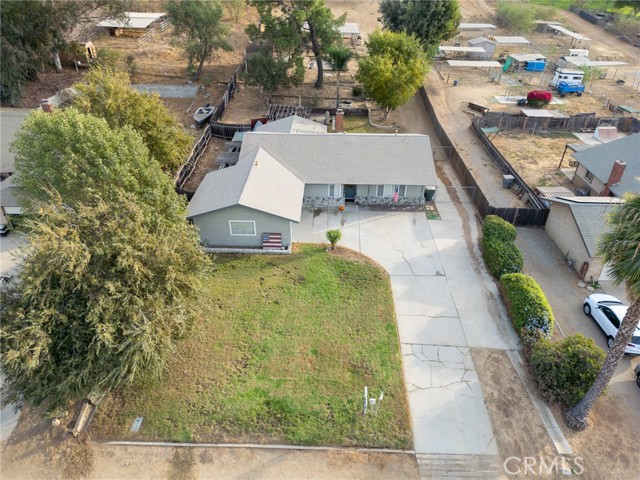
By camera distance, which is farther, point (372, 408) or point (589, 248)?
point (589, 248)

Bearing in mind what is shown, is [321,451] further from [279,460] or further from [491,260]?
[491,260]

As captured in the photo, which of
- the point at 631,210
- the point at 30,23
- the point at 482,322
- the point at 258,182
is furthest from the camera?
the point at 30,23

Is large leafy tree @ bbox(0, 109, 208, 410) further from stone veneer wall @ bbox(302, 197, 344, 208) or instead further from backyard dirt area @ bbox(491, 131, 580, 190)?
backyard dirt area @ bbox(491, 131, 580, 190)

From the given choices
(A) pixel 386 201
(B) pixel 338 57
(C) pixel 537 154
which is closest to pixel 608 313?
(A) pixel 386 201

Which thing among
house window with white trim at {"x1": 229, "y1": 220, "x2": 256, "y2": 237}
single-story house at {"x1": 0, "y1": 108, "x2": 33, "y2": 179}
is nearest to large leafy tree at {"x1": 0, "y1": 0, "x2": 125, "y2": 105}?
single-story house at {"x1": 0, "y1": 108, "x2": 33, "y2": 179}

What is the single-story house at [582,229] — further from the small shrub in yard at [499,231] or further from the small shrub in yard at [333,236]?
the small shrub in yard at [333,236]

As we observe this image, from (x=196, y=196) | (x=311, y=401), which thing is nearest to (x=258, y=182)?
(x=196, y=196)
